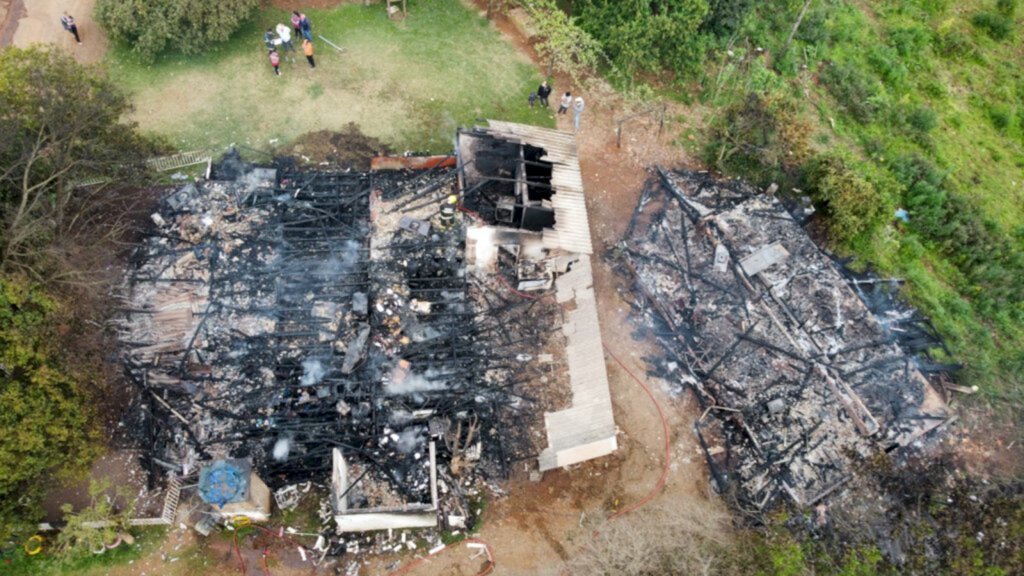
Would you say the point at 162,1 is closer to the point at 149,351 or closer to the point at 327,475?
the point at 149,351

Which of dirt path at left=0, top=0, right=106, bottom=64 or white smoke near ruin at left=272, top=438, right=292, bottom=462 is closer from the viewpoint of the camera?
white smoke near ruin at left=272, top=438, right=292, bottom=462

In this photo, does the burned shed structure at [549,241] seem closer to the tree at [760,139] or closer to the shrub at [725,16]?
the tree at [760,139]

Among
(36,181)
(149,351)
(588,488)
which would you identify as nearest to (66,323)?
(149,351)

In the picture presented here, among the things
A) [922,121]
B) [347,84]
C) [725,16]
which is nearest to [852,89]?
[922,121]

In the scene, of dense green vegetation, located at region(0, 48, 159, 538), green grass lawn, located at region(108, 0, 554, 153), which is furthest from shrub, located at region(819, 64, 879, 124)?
dense green vegetation, located at region(0, 48, 159, 538)

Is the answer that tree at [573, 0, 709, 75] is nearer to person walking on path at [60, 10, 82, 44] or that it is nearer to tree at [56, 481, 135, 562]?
person walking on path at [60, 10, 82, 44]

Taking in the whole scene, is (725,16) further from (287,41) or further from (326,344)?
(326,344)

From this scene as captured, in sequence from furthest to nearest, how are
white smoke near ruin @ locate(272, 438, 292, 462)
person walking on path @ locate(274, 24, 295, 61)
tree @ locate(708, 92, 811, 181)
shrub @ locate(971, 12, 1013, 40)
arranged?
shrub @ locate(971, 12, 1013, 40)
person walking on path @ locate(274, 24, 295, 61)
tree @ locate(708, 92, 811, 181)
white smoke near ruin @ locate(272, 438, 292, 462)
